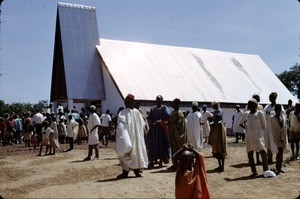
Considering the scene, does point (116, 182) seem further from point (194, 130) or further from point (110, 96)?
point (110, 96)

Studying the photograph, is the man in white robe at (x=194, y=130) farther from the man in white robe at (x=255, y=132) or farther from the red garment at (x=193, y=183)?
the red garment at (x=193, y=183)

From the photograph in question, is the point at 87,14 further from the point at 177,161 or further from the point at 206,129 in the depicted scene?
the point at 177,161

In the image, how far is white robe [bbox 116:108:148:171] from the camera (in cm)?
768

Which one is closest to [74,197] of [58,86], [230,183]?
[230,183]

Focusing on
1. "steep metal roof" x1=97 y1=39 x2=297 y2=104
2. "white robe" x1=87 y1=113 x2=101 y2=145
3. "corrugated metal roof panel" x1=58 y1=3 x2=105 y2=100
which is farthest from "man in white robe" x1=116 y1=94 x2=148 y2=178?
"corrugated metal roof panel" x1=58 y1=3 x2=105 y2=100

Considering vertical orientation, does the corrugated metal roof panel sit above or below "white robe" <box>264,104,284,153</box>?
above

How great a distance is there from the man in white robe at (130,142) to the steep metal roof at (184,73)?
14.8 meters

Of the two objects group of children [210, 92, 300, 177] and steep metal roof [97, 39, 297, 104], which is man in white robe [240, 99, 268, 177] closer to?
group of children [210, 92, 300, 177]

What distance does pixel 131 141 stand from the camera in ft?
26.0

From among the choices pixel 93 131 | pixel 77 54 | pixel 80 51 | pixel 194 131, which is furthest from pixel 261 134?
pixel 80 51

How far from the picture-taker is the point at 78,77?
24547 mm

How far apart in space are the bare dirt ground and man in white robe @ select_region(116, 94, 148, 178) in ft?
0.90

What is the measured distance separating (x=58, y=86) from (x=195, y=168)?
74.9 ft

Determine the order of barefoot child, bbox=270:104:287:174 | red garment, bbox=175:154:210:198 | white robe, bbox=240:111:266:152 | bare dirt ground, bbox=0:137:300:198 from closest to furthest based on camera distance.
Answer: red garment, bbox=175:154:210:198 → bare dirt ground, bbox=0:137:300:198 → white robe, bbox=240:111:266:152 → barefoot child, bbox=270:104:287:174
